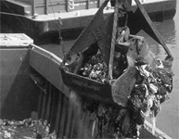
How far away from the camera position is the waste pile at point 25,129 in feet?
21.8

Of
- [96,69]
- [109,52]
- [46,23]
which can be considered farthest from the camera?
[46,23]

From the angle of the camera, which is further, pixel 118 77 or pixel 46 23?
pixel 46 23

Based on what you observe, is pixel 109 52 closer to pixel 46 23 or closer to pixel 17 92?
pixel 17 92

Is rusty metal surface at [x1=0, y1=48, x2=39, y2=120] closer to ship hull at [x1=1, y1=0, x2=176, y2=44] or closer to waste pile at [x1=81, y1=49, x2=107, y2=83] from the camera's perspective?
waste pile at [x1=81, y1=49, x2=107, y2=83]

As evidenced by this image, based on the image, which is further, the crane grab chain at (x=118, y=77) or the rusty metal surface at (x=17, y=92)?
the rusty metal surface at (x=17, y=92)

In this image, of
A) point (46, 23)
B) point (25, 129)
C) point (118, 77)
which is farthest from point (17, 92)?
point (46, 23)

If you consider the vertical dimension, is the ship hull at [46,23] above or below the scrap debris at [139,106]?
below

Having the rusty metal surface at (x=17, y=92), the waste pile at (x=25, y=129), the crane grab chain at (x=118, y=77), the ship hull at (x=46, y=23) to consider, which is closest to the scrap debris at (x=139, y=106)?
the crane grab chain at (x=118, y=77)

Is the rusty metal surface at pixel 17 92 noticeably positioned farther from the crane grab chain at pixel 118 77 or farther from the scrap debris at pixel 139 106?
the scrap debris at pixel 139 106

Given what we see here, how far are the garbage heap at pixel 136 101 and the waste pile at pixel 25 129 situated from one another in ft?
10.3

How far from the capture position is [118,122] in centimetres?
336

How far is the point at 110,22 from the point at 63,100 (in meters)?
3.20

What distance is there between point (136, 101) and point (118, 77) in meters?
0.27

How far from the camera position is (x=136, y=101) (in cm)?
317
